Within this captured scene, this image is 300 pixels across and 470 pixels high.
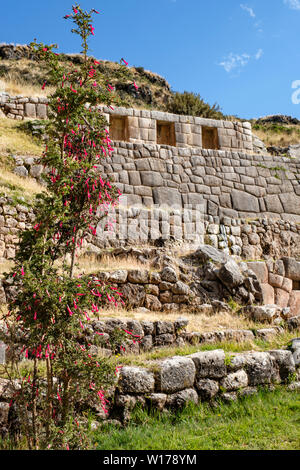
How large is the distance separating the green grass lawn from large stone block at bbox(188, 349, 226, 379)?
34 cm

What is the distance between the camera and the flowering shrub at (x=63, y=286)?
3723 millimetres

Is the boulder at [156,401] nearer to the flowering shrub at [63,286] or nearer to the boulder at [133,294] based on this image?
the flowering shrub at [63,286]

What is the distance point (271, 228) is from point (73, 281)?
10441mm

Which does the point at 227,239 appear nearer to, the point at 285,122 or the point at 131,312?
the point at 131,312

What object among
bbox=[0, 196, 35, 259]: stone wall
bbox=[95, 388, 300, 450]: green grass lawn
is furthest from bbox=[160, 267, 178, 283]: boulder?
bbox=[95, 388, 300, 450]: green grass lawn

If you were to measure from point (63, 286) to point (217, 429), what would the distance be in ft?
7.12

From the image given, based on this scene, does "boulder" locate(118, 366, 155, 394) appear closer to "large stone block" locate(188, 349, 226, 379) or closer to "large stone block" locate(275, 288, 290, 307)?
"large stone block" locate(188, 349, 226, 379)

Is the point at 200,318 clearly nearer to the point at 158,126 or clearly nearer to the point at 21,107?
the point at 158,126

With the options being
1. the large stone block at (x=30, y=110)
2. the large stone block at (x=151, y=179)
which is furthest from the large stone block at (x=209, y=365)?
the large stone block at (x=30, y=110)

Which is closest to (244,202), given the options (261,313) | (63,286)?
(261,313)

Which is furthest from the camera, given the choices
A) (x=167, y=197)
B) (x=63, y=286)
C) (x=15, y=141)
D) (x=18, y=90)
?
(x=18, y=90)

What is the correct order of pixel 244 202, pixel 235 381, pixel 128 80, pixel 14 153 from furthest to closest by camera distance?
pixel 128 80 → pixel 244 202 → pixel 14 153 → pixel 235 381

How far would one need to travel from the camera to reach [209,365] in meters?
5.30

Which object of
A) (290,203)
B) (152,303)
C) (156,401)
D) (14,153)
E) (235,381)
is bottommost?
(156,401)
